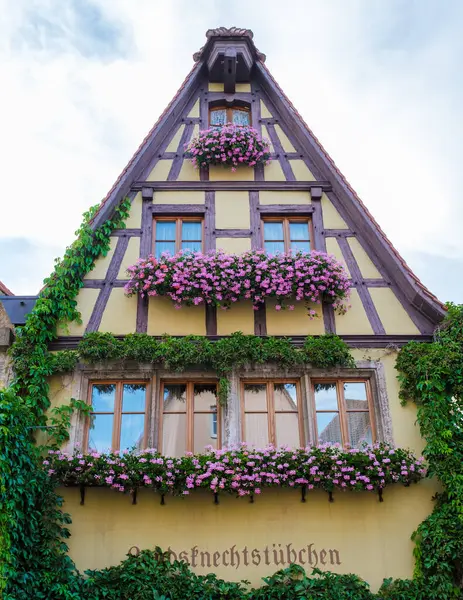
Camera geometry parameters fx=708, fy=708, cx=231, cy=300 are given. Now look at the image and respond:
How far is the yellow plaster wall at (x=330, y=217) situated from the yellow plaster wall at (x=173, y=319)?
7.66 feet

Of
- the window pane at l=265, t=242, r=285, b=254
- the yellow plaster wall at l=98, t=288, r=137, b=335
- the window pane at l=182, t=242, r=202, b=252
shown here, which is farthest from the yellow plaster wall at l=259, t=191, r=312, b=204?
the yellow plaster wall at l=98, t=288, r=137, b=335

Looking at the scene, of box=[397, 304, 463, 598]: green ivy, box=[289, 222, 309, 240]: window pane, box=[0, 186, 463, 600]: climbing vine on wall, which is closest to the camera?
box=[0, 186, 463, 600]: climbing vine on wall

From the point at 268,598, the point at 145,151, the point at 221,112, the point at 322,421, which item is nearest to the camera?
the point at 268,598

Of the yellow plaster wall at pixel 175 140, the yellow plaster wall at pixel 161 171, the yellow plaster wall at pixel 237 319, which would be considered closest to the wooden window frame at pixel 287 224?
the yellow plaster wall at pixel 237 319

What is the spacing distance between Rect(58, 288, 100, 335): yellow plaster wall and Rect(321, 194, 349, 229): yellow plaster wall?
346 cm

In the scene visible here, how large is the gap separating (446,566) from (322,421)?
2.16 m

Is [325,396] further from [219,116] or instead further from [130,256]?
[219,116]

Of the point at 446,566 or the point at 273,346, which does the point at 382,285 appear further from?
the point at 446,566

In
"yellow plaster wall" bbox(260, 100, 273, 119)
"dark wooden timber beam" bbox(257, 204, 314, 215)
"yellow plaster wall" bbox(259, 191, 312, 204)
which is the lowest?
"dark wooden timber beam" bbox(257, 204, 314, 215)

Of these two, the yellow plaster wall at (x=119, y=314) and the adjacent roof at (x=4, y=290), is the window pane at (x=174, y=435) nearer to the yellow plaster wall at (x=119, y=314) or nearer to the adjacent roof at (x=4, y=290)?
the yellow plaster wall at (x=119, y=314)

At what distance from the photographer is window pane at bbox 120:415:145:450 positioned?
8625 millimetres

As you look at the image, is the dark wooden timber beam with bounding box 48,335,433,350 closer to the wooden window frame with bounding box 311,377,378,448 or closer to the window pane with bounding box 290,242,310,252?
the wooden window frame with bounding box 311,377,378,448

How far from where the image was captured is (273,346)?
29.6 feet

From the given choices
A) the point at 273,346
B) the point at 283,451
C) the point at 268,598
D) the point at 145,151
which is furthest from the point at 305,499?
the point at 145,151
